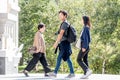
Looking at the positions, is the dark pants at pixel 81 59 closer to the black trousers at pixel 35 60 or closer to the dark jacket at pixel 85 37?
the dark jacket at pixel 85 37

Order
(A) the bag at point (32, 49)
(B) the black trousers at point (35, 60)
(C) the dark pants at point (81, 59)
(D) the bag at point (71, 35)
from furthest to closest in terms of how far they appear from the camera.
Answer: (B) the black trousers at point (35, 60)
(A) the bag at point (32, 49)
(C) the dark pants at point (81, 59)
(D) the bag at point (71, 35)

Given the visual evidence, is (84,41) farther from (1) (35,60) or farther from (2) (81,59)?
(1) (35,60)

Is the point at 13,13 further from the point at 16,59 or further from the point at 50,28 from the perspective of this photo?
the point at 50,28

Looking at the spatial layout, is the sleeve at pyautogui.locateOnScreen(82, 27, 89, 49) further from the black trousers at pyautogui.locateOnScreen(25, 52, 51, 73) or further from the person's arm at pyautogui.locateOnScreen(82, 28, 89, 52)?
the black trousers at pyautogui.locateOnScreen(25, 52, 51, 73)

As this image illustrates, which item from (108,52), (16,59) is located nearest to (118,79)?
(16,59)

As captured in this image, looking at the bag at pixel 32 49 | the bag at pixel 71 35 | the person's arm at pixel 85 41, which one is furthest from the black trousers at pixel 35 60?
the person's arm at pixel 85 41

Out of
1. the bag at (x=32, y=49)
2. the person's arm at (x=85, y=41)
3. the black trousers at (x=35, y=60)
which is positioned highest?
the person's arm at (x=85, y=41)

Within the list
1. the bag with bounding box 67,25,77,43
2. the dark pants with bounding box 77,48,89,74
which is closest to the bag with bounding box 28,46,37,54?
the bag with bounding box 67,25,77,43

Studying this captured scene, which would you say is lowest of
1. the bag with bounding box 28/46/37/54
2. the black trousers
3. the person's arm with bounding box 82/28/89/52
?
the black trousers

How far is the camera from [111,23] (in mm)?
30531

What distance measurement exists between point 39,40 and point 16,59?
453 centimetres

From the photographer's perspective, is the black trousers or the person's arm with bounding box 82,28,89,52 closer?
the person's arm with bounding box 82,28,89,52

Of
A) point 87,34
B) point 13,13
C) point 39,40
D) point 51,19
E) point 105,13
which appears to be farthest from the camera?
point 51,19

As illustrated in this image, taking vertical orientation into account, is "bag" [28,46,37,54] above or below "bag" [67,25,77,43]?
below
